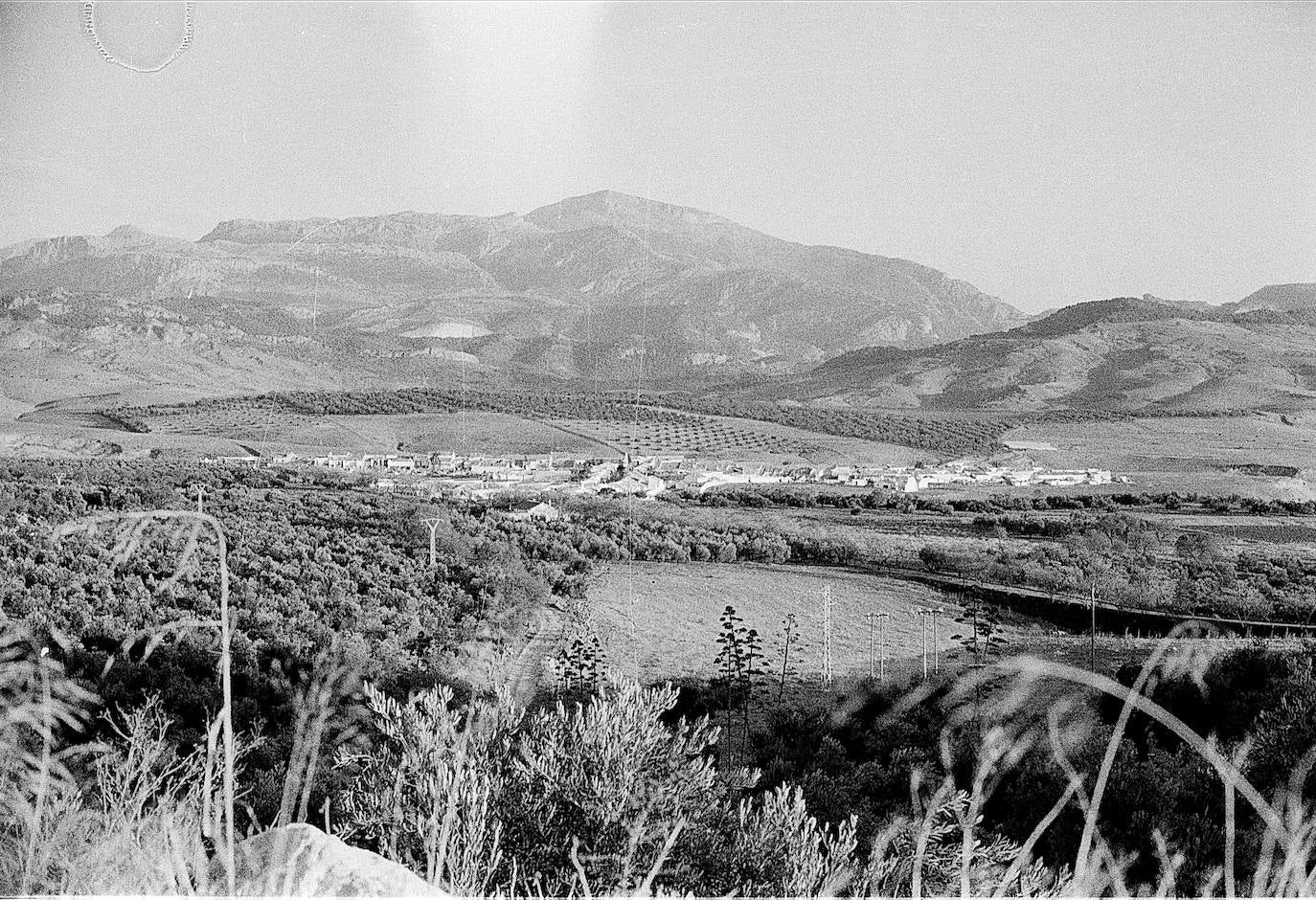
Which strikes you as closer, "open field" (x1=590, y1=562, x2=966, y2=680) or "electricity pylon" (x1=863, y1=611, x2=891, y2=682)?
"electricity pylon" (x1=863, y1=611, x2=891, y2=682)

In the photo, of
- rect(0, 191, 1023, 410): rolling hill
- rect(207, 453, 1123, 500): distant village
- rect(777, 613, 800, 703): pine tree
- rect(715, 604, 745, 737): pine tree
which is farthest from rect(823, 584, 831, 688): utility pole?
rect(0, 191, 1023, 410): rolling hill

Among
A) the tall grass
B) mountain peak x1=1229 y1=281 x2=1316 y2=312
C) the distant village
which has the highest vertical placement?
mountain peak x1=1229 y1=281 x2=1316 y2=312

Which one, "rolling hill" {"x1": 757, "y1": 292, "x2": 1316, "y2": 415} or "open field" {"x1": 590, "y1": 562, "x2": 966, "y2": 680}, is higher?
"rolling hill" {"x1": 757, "y1": 292, "x2": 1316, "y2": 415}

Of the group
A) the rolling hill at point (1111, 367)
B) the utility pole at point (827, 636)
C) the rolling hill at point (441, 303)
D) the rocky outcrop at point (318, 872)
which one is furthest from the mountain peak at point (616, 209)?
the rolling hill at point (1111, 367)

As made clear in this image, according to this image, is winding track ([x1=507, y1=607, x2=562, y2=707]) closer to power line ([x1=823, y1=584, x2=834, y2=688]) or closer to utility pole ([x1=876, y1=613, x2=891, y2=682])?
power line ([x1=823, y1=584, x2=834, y2=688])

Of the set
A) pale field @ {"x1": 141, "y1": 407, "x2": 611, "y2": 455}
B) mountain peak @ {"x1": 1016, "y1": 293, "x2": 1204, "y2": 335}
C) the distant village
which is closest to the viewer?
the distant village

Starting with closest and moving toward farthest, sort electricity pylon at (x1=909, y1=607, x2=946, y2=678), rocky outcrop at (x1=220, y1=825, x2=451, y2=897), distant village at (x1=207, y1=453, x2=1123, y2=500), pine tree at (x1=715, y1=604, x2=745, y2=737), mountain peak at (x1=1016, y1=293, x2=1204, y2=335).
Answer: rocky outcrop at (x1=220, y1=825, x2=451, y2=897) < pine tree at (x1=715, y1=604, x2=745, y2=737) < electricity pylon at (x1=909, y1=607, x2=946, y2=678) < distant village at (x1=207, y1=453, x2=1123, y2=500) < mountain peak at (x1=1016, y1=293, x2=1204, y2=335)

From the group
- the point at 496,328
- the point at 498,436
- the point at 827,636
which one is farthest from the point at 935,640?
the point at 496,328
